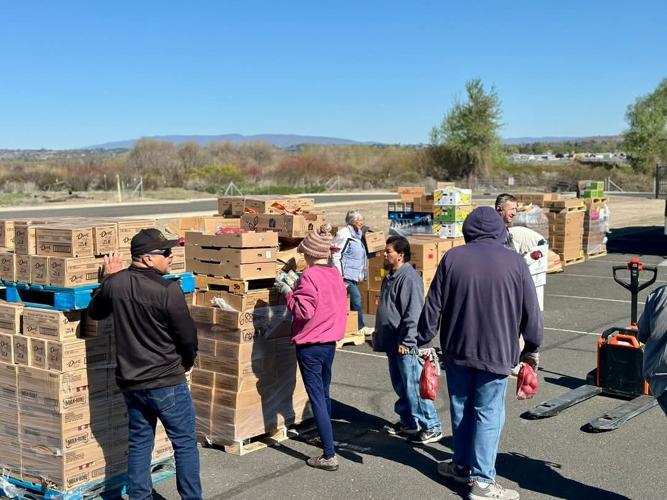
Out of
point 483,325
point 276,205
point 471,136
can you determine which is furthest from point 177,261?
point 471,136

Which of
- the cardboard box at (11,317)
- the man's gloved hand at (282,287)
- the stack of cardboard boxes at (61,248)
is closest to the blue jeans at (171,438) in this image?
the stack of cardboard boxes at (61,248)

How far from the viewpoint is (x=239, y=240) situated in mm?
7391

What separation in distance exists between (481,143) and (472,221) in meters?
66.2

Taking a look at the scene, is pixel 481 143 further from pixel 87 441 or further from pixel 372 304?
pixel 87 441

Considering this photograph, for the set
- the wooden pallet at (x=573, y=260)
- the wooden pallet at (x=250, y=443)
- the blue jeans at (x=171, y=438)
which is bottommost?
the wooden pallet at (x=250, y=443)

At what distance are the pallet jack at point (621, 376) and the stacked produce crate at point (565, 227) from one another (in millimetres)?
10820

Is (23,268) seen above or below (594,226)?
above

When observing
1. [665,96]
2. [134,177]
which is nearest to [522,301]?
[134,177]

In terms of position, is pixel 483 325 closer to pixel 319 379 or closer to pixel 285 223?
pixel 319 379

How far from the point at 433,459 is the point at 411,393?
2.03ft

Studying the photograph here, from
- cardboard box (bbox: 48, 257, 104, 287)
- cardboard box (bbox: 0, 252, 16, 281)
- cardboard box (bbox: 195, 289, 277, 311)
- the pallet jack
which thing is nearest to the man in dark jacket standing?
cardboard box (bbox: 195, 289, 277, 311)

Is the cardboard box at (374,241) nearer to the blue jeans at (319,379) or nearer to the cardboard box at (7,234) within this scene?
the blue jeans at (319,379)

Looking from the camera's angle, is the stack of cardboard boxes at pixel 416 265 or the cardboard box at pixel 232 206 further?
the stack of cardboard boxes at pixel 416 265

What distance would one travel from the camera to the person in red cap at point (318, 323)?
600 centimetres
